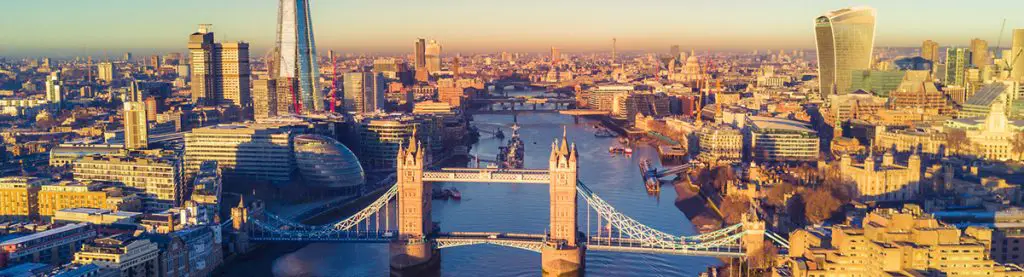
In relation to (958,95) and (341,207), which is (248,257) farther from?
(958,95)

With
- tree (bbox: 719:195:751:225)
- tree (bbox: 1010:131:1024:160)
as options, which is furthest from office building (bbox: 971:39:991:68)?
tree (bbox: 719:195:751:225)

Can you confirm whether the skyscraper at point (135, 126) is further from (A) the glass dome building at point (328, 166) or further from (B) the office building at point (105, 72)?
(B) the office building at point (105, 72)

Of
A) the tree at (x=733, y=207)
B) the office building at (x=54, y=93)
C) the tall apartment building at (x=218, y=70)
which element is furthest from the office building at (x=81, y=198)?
the office building at (x=54, y=93)

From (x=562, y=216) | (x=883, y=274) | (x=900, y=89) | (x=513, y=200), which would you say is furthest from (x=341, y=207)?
(x=900, y=89)

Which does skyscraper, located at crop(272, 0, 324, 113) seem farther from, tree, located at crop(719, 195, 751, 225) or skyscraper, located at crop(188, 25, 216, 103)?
tree, located at crop(719, 195, 751, 225)

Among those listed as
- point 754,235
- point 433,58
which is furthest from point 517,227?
point 433,58

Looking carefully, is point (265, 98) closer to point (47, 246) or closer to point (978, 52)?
point (47, 246)
